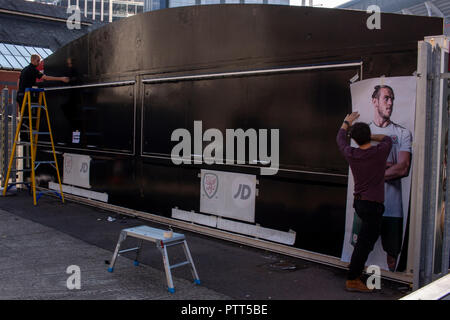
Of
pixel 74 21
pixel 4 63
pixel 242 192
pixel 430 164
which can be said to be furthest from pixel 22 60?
pixel 430 164

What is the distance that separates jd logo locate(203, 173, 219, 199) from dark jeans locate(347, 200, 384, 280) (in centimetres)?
277

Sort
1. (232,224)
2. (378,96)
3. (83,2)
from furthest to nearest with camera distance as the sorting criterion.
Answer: (83,2)
(232,224)
(378,96)

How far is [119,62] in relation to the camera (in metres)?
9.38

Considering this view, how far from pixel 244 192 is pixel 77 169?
5.22 metres

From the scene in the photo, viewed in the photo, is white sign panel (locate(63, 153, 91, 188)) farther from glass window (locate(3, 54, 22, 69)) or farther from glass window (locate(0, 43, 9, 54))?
glass window (locate(0, 43, 9, 54))

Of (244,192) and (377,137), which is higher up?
(377,137)

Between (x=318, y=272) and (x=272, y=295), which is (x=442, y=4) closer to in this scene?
(x=318, y=272)

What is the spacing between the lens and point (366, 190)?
4.96 metres

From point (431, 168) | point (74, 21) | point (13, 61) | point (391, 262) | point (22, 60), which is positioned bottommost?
point (391, 262)

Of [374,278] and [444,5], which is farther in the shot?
[444,5]

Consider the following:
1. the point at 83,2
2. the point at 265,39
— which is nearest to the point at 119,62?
the point at 265,39

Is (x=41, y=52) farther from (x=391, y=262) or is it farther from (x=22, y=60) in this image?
(x=391, y=262)

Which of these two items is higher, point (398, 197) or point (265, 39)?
point (265, 39)

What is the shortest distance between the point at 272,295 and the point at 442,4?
312 inches
